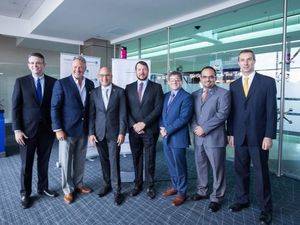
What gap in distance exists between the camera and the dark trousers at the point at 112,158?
295 cm

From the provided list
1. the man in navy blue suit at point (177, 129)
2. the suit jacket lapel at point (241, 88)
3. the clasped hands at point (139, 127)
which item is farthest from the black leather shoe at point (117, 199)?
the suit jacket lapel at point (241, 88)

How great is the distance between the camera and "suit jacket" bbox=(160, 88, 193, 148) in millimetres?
2797

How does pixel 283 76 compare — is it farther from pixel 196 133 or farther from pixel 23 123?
pixel 23 123

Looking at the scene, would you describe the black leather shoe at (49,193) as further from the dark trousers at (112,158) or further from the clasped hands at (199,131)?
the clasped hands at (199,131)

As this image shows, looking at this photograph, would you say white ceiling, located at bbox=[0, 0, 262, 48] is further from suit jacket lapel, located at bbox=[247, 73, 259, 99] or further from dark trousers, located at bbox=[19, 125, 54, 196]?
dark trousers, located at bbox=[19, 125, 54, 196]

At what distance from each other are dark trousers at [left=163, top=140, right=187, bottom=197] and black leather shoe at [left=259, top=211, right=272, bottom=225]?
867 millimetres

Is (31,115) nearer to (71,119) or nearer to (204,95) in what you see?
(71,119)

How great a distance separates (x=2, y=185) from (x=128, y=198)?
6.24ft

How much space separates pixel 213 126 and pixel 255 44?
21.3ft

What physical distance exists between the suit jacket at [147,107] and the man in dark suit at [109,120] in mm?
127

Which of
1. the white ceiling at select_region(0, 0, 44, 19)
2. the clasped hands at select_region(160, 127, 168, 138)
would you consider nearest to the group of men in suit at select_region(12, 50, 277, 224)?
the clasped hands at select_region(160, 127, 168, 138)

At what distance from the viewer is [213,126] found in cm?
265

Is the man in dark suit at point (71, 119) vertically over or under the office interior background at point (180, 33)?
under

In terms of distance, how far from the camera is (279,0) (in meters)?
4.54
